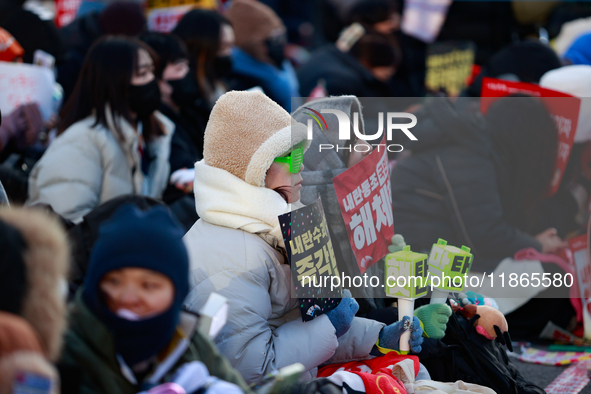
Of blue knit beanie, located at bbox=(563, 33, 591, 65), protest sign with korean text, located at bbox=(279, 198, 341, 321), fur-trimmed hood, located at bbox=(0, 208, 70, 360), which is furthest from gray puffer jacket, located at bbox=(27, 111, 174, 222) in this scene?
blue knit beanie, located at bbox=(563, 33, 591, 65)

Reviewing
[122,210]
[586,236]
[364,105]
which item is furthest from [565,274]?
[122,210]

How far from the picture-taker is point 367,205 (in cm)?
226

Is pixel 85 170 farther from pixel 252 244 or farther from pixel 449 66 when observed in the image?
pixel 449 66

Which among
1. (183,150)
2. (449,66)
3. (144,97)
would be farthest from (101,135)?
(449,66)

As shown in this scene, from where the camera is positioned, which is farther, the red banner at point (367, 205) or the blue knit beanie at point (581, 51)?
the blue knit beanie at point (581, 51)

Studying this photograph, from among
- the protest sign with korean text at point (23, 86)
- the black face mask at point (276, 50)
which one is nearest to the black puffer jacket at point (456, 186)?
the protest sign with korean text at point (23, 86)

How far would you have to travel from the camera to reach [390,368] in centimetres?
217

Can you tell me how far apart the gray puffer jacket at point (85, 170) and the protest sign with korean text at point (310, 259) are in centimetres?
154

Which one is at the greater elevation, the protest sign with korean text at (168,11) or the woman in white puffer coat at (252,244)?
the woman in white puffer coat at (252,244)

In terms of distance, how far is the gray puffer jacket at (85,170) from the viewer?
318 cm

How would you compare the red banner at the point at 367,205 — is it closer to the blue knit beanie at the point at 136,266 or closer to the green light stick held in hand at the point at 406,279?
the green light stick held in hand at the point at 406,279

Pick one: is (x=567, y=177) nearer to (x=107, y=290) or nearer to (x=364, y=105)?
(x=364, y=105)

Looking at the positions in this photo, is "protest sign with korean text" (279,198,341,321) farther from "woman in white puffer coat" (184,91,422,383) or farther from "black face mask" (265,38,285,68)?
"black face mask" (265,38,285,68)

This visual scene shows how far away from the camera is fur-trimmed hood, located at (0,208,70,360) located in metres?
1.25
